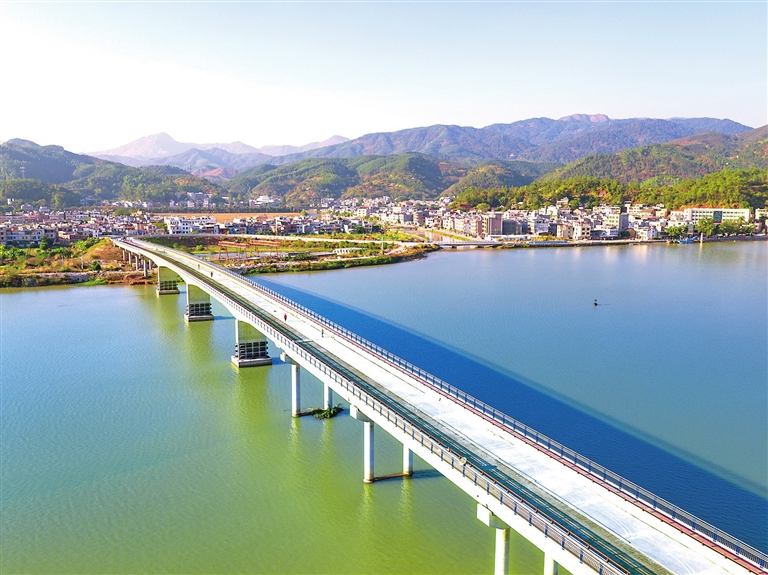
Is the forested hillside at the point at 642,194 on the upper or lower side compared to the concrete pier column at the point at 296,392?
upper

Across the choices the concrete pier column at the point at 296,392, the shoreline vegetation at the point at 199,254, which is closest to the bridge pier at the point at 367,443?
the concrete pier column at the point at 296,392

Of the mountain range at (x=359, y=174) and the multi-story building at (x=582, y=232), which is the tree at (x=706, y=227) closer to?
the multi-story building at (x=582, y=232)

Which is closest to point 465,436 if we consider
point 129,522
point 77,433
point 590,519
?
point 590,519

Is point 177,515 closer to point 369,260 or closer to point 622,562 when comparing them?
point 622,562

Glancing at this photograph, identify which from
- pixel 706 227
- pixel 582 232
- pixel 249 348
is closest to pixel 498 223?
pixel 582 232

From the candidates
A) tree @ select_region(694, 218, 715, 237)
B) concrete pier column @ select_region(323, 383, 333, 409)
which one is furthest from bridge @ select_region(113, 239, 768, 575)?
tree @ select_region(694, 218, 715, 237)

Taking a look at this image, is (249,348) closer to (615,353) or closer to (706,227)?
(615,353)

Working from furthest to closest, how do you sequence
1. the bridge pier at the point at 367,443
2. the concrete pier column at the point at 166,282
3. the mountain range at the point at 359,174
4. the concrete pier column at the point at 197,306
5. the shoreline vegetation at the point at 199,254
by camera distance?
the mountain range at the point at 359,174
the shoreline vegetation at the point at 199,254
the concrete pier column at the point at 166,282
the concrete pier column at the point at 197,306
the bridge pier at the point at 367,443
